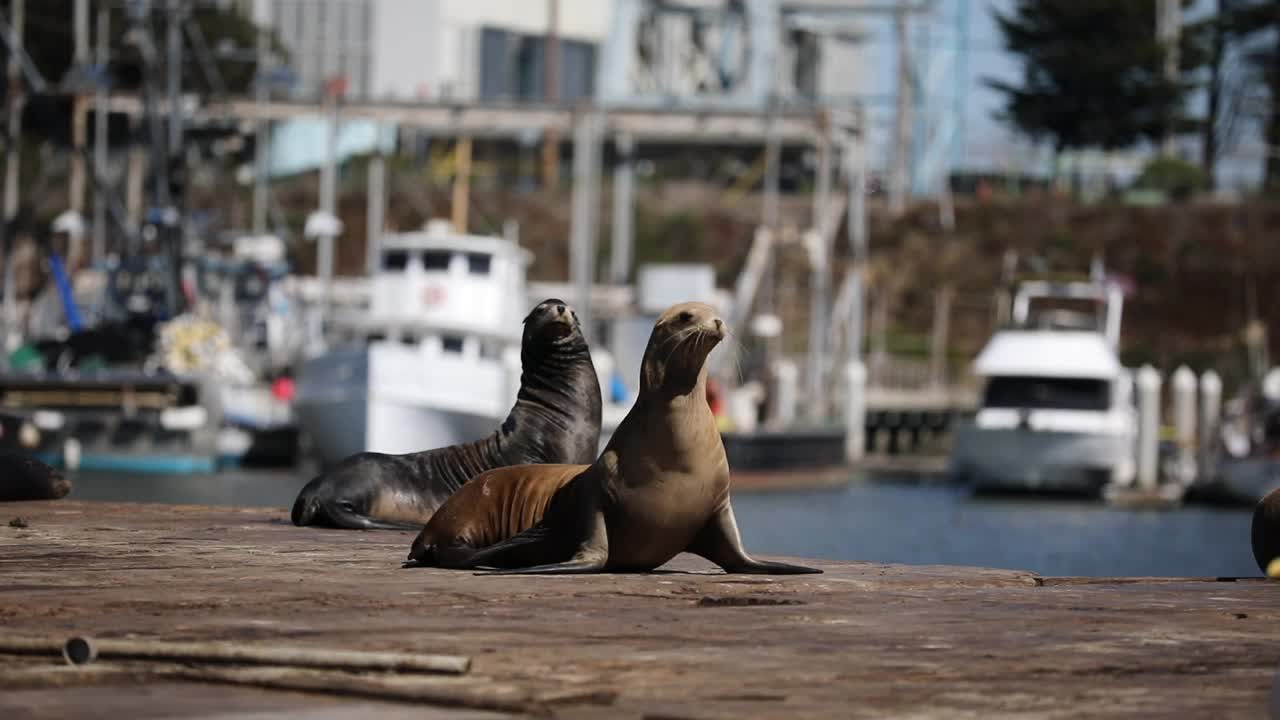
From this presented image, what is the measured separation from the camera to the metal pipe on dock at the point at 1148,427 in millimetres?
44188

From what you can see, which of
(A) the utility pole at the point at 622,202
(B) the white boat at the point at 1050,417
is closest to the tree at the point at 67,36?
(A) the utility pole at the point at 622,202

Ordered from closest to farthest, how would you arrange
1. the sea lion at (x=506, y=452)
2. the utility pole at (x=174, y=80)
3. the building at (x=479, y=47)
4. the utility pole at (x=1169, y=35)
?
the sea lion at (x=506, y=452), the utility pole at (x=174, y=80), the building at (x=479, y=47), the utility pole at (x=1169, y=35)

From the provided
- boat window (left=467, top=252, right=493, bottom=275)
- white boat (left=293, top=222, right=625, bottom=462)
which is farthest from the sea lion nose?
boat window (left=467, top=252, right=493, bottom=275)

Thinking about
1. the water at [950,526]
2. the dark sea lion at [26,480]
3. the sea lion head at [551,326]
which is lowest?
the water at [950,526]

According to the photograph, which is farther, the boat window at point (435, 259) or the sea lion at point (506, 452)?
the boat window at point (435, 259)

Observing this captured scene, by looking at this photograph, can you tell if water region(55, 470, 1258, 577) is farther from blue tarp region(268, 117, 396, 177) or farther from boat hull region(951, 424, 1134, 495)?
blue tarp region(268, 117, 396, 177)

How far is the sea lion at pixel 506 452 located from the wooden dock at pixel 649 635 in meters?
1.71

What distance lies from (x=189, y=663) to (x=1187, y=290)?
71.8m

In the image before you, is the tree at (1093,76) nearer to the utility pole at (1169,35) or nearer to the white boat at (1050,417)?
the utility pole at (1169,35)

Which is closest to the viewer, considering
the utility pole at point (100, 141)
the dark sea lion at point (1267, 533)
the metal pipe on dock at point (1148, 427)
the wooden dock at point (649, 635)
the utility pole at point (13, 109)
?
the wooden dock at point (649, 635)

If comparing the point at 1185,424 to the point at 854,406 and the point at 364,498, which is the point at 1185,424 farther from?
the point at 364,498

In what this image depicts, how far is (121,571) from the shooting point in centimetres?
874

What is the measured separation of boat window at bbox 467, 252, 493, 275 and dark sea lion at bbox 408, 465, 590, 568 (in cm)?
3133

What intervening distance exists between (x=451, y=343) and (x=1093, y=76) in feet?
142
